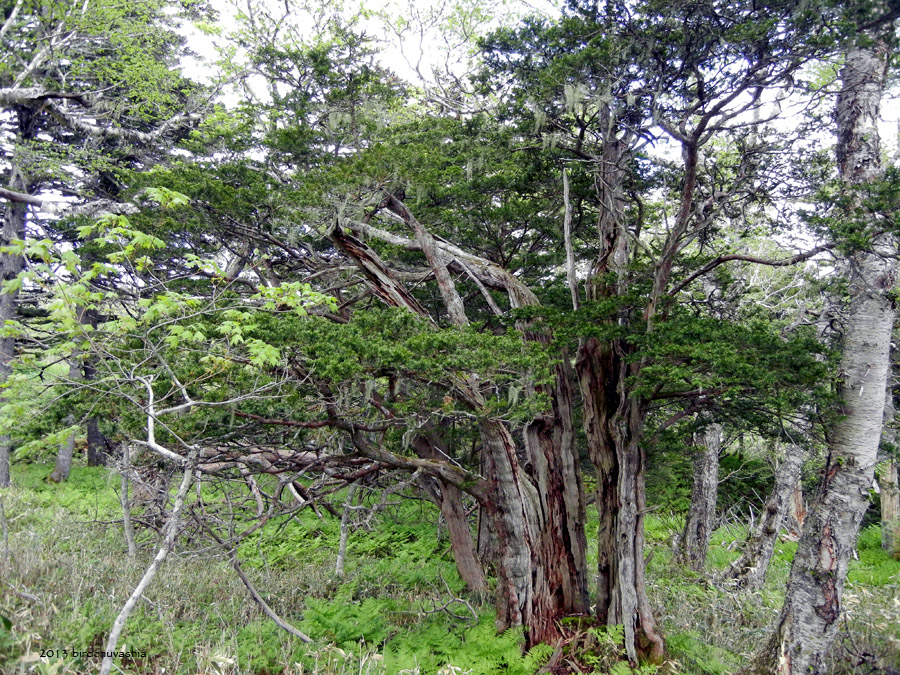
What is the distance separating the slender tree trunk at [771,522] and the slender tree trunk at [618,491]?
2.53 m

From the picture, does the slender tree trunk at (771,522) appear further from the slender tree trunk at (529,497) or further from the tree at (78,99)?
the tree at (78,99)

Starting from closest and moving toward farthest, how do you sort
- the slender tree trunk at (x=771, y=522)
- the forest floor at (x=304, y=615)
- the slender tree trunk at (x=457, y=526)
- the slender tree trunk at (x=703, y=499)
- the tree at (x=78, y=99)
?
the forest floor at (x=304, y=615)
the slender tree trunk at (x=771, y=522)
the slender tree trunk at (x=457, y=526)
the slender tree trunk at (x=703, y=499)
the tree at (x=78, y=99)

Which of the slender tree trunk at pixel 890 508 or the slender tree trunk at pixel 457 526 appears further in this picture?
the slender tree trunk at pixel 890 508

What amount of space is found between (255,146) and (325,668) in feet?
23.5

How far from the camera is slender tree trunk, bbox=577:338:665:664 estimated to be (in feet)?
18.5

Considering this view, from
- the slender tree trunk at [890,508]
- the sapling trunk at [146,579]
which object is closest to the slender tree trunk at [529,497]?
the sapling trunk at [146,579]

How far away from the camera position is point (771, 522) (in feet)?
24.2

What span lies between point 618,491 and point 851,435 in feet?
7.67

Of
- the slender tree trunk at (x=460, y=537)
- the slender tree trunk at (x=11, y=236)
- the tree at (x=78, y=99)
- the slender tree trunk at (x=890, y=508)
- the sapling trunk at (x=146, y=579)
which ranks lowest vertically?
the slender tree trunk at (x=890, y=508)

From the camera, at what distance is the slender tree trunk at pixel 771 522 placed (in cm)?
721

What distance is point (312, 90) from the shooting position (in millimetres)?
8125

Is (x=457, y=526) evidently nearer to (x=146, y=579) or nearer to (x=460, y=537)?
(x=460, y=537)

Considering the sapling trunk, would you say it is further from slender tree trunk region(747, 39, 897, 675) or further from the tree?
the tree

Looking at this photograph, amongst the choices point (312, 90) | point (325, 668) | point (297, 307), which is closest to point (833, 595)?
point (325, 668)
